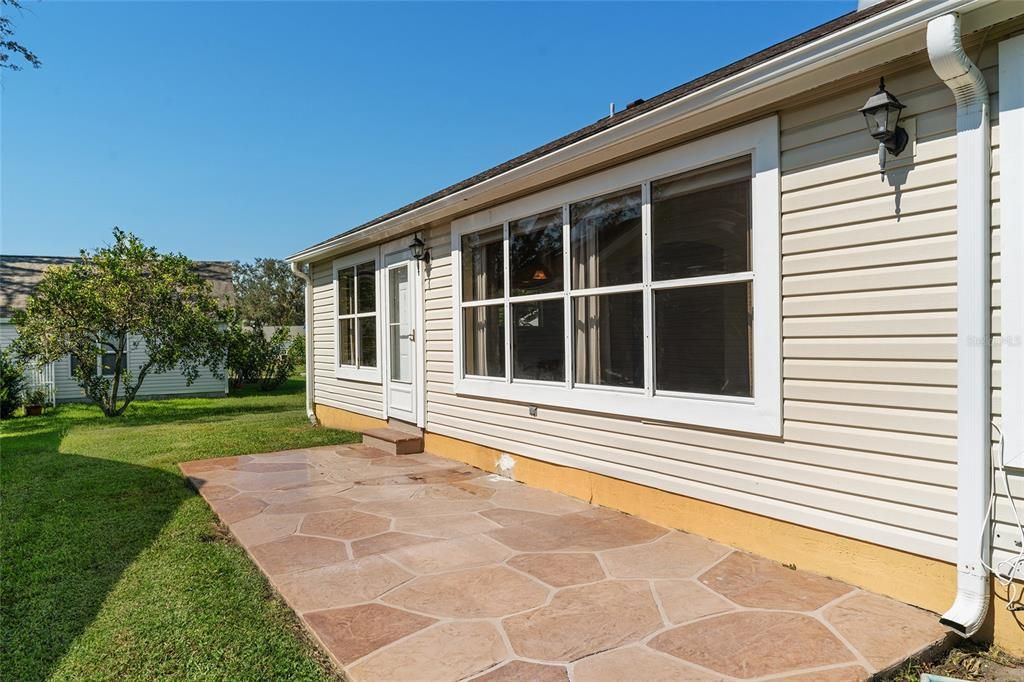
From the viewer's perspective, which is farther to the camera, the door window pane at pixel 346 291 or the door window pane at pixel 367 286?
the door window pane at pixel 346 291

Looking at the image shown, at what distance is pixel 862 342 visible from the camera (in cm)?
272

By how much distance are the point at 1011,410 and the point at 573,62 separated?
32.2ft

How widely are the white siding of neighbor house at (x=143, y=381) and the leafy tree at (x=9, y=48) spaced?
887cm

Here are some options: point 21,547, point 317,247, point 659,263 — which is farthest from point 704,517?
point 317,247

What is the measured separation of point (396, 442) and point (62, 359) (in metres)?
12.7

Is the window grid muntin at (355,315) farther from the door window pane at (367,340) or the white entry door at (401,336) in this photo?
the white entry door at (401,336)

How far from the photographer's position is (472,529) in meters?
3.77

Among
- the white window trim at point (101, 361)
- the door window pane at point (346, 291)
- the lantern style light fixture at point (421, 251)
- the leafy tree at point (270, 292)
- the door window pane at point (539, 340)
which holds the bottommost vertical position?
the white window trim at point (101, 361)

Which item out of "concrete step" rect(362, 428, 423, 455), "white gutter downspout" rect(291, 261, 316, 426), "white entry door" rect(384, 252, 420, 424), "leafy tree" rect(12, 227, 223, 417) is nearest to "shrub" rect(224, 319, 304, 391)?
"leafy tree" rect(12, 227, 223, 417)

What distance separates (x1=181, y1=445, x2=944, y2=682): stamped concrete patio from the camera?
213cm

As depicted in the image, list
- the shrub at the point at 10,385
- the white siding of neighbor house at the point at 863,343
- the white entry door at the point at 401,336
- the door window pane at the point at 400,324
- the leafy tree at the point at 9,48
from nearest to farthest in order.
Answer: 1. the white siding of neighbor house at the point at 863,343
2. the leafy tree at the point at 9,48
3. the white entry door at the point at 401,336
4. the door window pane at the point at 400,324
5. the shrub at the point at 10,385

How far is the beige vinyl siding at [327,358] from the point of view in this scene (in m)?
8.20

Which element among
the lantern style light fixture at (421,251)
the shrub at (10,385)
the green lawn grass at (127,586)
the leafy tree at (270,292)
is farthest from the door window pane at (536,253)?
the leafy tree at (270,292)

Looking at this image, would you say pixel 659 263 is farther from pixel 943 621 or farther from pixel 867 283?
pixel 943 621
